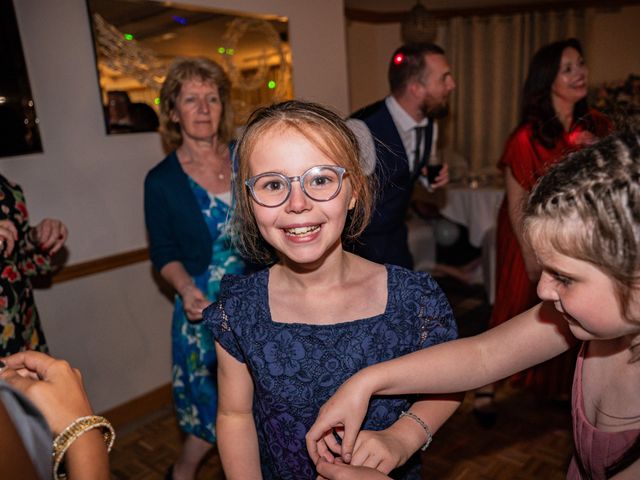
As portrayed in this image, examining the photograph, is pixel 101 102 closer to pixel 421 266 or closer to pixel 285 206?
pixel 285 206

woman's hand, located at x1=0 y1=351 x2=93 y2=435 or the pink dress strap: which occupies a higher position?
woman's hand, located at x1=0 y1=351 x2=93 y2=435

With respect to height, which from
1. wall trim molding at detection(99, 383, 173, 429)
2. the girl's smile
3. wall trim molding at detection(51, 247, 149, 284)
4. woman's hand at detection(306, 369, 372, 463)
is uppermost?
the girl's smile

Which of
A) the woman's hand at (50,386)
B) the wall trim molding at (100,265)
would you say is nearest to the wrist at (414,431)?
the woman's hand at (50,386)

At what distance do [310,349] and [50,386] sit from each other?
0.55m

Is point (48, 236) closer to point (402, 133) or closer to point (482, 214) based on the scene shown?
point (402, 133)

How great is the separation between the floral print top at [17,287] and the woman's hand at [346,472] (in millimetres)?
1341

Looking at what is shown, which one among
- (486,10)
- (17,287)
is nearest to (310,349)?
(17,287)

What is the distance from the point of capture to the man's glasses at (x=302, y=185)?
1083 millimetres

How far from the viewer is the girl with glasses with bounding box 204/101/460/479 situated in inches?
43.4

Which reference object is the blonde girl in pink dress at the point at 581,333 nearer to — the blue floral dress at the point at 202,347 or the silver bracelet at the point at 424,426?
the silver bracelet at the point at 424,426

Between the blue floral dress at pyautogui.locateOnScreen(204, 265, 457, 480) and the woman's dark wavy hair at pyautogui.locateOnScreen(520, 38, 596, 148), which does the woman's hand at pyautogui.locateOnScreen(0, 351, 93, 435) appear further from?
the woman's dark wavy hair at pyautogui.locateOnScreen(520, 38, 596, 148)

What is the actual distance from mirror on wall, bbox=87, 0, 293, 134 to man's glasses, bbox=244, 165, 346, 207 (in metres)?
2.17

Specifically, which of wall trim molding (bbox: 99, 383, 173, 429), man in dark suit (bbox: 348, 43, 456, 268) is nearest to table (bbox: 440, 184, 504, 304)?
man in dark suit (bbox: 348, 43, 456, 268)

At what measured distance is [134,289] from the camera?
3186 mm
